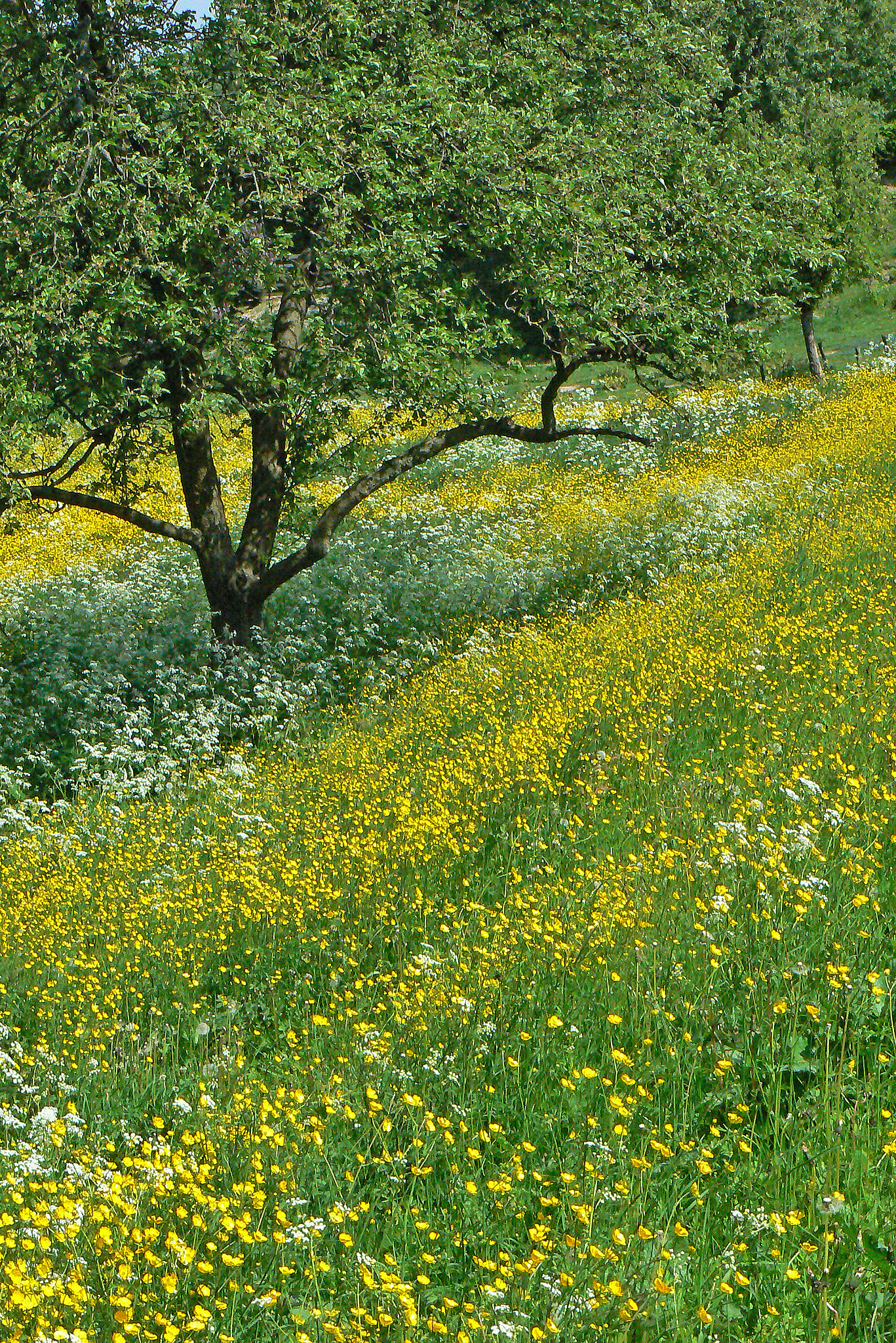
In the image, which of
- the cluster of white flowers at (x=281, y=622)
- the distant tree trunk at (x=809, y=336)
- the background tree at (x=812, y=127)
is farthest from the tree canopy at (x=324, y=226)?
the distant tree trunk at (x=809, y=336)

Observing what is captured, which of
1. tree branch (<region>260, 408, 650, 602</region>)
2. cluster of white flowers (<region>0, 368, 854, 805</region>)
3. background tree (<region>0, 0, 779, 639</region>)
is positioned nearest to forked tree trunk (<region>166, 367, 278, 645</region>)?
background tree (<region>0, 0, 779, 639</region>)

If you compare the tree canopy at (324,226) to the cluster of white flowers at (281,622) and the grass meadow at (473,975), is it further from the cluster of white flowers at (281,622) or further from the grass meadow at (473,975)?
the grass meadow at (473,975)

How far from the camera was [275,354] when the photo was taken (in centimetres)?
1166

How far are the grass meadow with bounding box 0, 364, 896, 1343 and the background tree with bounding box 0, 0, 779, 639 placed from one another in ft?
8.09

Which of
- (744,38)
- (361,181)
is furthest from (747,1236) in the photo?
(744,38)

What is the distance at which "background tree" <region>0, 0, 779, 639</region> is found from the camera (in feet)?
33.0

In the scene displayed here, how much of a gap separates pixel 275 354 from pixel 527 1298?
9855mm

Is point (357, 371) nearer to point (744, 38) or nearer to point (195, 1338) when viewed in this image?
point (195, 1338)

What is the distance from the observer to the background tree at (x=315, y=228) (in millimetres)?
10062

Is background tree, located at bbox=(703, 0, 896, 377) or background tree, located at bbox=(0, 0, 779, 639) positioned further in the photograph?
background tree, located at bbox=(703, 0, 896, 377)

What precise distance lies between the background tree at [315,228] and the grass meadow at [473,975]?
247 cm

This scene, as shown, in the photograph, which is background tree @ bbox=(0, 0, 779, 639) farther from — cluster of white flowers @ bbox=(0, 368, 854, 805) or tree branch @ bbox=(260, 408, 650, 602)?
cluster of white flowers @ bbox=(0, 368, 854, 805)

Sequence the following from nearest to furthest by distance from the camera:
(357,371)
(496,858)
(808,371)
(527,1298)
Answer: (527,1298), (496,858), (357,371), (808,371)

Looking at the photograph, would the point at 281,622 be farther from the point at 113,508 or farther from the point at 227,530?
the point at 113,508
